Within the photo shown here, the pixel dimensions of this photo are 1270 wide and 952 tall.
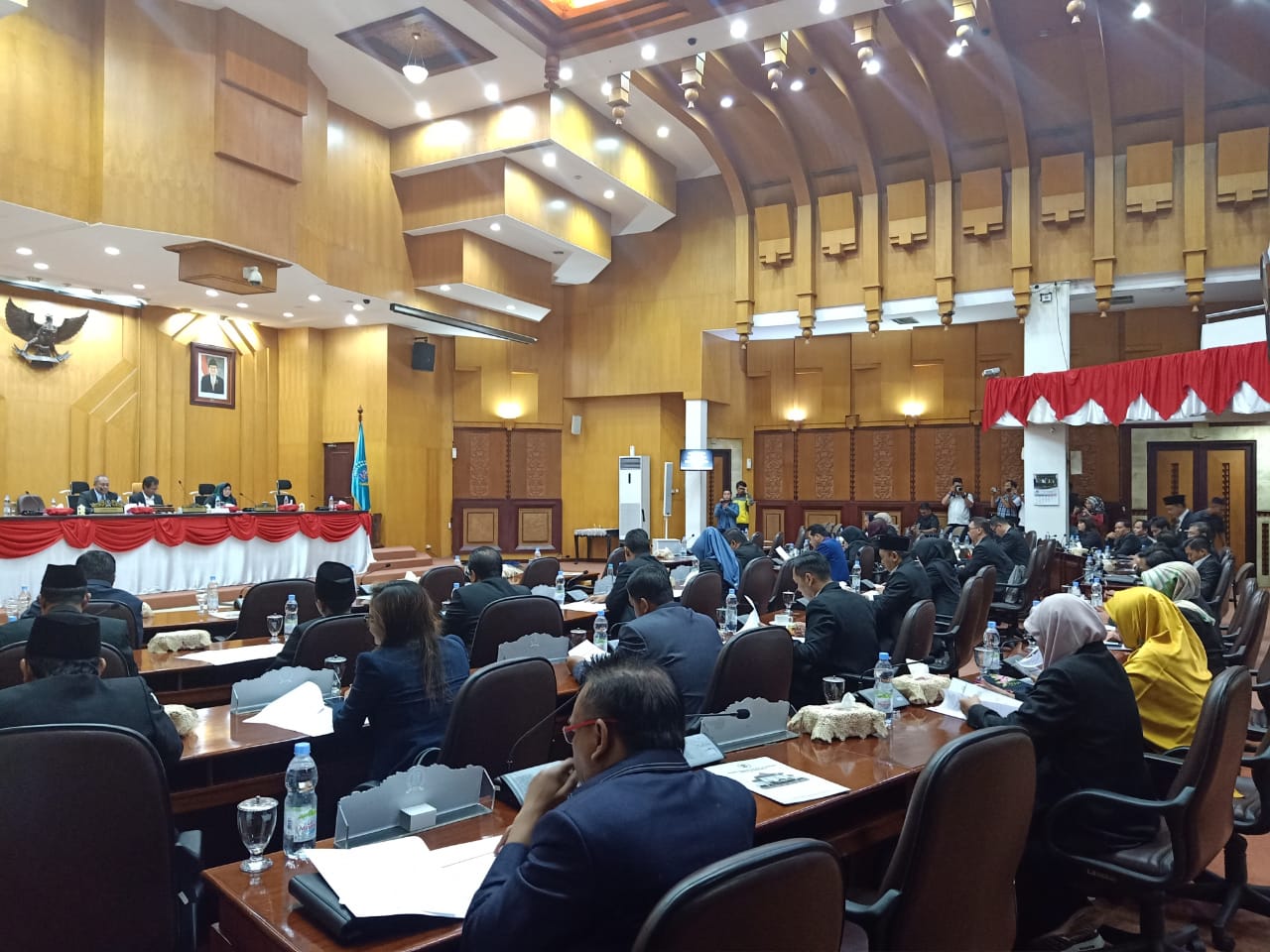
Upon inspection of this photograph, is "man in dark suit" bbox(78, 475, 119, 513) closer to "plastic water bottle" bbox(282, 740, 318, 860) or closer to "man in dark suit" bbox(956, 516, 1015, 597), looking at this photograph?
"plastic water bottle" bbox(282, 740, 318, 860)

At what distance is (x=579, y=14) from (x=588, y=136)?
288cm

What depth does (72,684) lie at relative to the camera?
235 centimetres

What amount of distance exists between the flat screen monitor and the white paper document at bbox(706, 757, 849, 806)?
13.0 meters

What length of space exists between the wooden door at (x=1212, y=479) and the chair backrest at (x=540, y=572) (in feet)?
36.5

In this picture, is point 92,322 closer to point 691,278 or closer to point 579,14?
point 579,14

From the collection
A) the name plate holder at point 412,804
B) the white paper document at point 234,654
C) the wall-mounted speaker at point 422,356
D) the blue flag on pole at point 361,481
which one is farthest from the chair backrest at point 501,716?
the wall-mounted speaker at point 422,356

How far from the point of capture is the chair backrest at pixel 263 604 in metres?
5.22

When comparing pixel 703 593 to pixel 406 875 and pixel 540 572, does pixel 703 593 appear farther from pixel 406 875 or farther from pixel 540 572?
pixel 406 875

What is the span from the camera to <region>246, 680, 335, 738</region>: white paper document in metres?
2.93

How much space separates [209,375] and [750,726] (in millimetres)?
13458

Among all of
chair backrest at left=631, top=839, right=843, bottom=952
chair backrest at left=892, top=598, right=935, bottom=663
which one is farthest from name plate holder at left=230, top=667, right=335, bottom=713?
chair backrest at left=892, top=598, right=935, bottom=663

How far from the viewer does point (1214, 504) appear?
10469 mm

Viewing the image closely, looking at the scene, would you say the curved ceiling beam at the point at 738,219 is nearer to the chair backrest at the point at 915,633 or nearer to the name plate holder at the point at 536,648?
the chair backrest at the point at 915,633

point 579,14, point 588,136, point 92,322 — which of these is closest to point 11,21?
point 92,322
